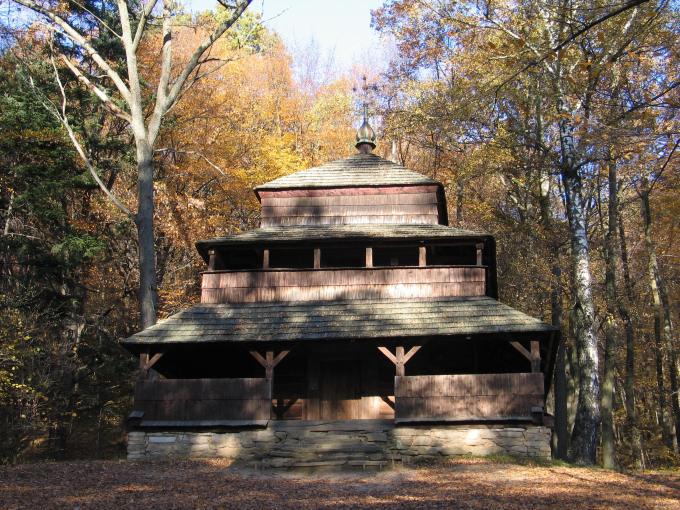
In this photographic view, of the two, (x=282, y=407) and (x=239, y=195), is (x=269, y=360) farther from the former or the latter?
(x=239, y=195)

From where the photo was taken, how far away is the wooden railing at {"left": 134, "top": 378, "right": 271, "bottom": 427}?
15617 mm

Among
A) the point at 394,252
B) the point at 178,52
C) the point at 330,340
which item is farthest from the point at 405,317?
the point at 178,52

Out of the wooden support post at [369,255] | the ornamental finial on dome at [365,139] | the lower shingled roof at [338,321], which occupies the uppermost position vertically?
the ornamental finial on dome at [365,139]

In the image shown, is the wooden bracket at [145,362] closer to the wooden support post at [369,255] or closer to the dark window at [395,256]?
the wooden support post at [369,255]

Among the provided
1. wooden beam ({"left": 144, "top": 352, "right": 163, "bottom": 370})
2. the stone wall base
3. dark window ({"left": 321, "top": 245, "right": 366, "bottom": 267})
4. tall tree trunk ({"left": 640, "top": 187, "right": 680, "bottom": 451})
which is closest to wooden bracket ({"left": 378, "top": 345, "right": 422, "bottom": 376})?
the stone wall base

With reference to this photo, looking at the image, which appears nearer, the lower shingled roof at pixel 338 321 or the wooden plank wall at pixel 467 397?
the wooden plank wall at pixel 467 397

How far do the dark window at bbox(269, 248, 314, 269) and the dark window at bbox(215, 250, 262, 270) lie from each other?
18.4 inches

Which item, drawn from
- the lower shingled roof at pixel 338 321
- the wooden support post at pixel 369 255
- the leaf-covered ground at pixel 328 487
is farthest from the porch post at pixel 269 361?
the wooden support post at pixel 369 255

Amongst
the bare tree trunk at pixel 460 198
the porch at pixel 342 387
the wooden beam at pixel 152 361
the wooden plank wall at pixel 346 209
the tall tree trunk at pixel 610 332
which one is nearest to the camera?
the porch at pixel 342 387

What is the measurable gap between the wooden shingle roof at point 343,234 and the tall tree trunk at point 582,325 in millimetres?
2457

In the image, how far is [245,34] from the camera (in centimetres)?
2016

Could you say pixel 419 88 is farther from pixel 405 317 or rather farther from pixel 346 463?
pixel 346 463

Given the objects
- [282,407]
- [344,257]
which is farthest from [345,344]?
[344,257]

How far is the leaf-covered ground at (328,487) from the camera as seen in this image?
9.67 metres
